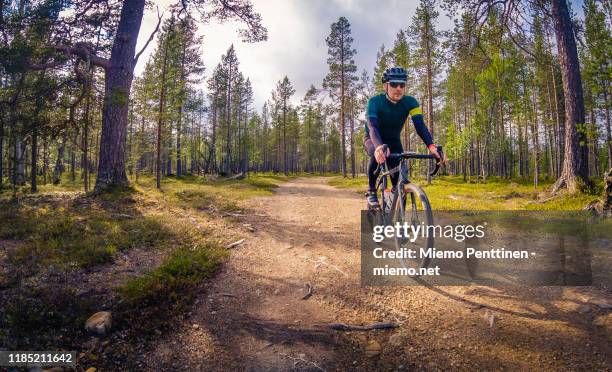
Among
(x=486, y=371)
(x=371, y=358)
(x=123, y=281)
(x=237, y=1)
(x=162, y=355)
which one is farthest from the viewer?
(x=237, y=1)

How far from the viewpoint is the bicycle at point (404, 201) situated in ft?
11.8

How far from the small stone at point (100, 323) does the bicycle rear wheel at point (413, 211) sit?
3.73 m

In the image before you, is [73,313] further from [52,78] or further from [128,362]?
[52,78]

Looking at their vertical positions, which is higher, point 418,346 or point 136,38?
point 136,38

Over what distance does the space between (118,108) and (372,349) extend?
12.5m

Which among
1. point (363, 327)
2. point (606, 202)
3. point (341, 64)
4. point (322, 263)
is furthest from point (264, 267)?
point (341, 64)

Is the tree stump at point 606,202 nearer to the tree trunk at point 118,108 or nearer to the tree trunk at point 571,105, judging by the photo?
the tree trunk at point 571,105

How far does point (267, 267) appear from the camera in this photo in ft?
16.1

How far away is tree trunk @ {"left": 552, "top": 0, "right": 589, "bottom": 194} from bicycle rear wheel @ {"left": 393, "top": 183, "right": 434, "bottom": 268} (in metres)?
8.37

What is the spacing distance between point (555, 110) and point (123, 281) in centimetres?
4095

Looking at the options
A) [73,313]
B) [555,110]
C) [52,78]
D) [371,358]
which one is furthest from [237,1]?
[555,110]

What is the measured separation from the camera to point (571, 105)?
31.6 ft

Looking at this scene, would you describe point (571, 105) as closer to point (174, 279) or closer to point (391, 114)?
point (391, 114)

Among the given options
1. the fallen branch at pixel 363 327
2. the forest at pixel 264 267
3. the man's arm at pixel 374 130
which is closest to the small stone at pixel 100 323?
the forest at pixel 264 267
